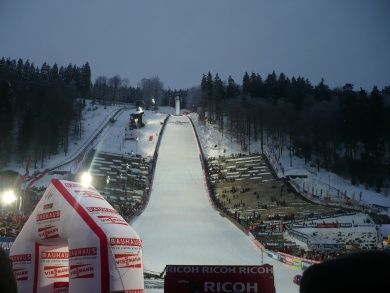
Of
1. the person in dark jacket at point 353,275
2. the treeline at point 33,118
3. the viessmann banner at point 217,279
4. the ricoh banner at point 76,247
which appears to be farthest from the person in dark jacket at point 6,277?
the treeline at point 33,118

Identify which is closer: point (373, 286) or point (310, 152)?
point (373, 286)

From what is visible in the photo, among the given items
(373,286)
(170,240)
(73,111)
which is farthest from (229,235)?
(73,111)

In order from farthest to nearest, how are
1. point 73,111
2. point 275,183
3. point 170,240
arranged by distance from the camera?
1. point 73,111
2. point 275,183
3. point 170,240

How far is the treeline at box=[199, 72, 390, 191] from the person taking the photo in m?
77.4

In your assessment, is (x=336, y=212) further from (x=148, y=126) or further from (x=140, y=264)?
(x=148, y=126)

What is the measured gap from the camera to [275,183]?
69062 millimetres

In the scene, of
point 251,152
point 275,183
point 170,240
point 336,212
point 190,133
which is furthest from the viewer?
point 190,133

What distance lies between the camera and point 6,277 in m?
3.65

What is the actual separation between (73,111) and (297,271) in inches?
3048

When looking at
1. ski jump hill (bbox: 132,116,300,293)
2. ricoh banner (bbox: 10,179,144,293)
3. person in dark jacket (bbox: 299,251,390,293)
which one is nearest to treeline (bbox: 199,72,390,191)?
ski jump hill (bbox: 132,116,300,293)

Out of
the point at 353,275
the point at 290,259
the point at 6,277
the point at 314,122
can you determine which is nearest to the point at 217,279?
the point at 6,277

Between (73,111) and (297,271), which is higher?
(73,111)

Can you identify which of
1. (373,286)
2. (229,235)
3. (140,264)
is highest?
(373,286)

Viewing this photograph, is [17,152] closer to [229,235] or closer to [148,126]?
[148,126]
